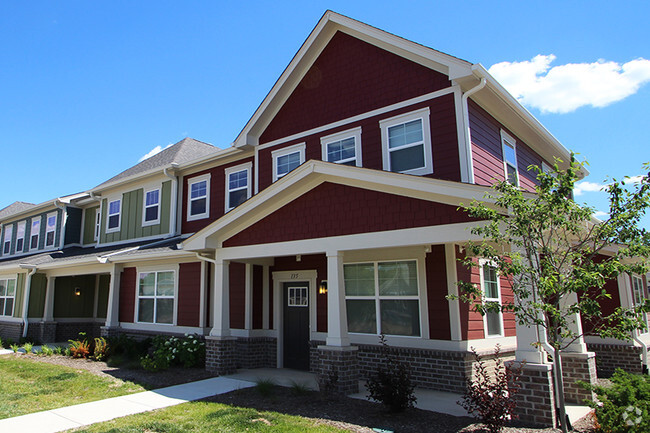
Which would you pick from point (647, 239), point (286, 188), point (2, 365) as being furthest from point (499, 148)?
point (2, 365)

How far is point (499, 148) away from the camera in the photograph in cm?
1123

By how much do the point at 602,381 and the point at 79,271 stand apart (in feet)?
53.9

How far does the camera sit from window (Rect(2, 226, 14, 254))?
24.3 m

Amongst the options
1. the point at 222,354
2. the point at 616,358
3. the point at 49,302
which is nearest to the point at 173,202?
the point at 222,354

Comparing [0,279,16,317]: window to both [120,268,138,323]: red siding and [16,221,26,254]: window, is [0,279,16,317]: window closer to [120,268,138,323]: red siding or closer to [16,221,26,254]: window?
[16,221,26,254]: window

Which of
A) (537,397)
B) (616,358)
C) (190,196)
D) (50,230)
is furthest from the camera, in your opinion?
(50,230)

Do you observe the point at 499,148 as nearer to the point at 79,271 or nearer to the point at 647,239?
the point at 647,239

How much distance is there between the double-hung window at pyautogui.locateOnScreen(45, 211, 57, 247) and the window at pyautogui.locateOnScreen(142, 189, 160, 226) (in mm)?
7016

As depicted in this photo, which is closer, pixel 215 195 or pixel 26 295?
pixel 215 195

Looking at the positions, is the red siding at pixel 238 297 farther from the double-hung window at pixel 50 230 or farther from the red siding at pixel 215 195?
the double-hung window at pixel 50 230

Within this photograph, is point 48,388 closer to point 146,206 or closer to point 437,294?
point 146,206

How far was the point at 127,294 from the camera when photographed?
15641 millimetres

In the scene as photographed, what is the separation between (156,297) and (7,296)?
950 cm

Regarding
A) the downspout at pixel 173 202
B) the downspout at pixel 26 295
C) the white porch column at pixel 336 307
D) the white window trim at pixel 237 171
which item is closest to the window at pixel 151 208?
the downspout at pixel 173 202
